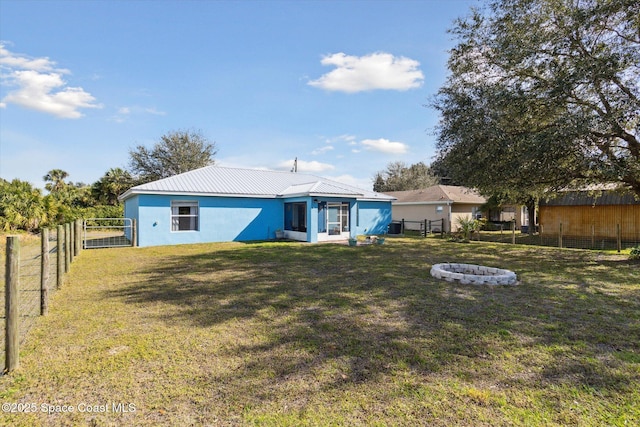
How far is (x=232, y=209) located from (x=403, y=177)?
3147 centimetres

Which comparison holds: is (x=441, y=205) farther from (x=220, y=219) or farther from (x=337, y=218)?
(x=220, y=219)

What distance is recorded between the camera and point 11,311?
3.37 meters

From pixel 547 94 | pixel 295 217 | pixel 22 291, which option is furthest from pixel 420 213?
pixel 22 291

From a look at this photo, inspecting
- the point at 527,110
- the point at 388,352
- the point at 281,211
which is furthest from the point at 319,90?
the point at 388,352

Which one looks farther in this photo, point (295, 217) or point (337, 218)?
point (295, 217)

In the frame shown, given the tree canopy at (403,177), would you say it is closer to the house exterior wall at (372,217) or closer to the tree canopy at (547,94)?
the house exterior wall at (372,217)

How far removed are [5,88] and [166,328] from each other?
13.5 m

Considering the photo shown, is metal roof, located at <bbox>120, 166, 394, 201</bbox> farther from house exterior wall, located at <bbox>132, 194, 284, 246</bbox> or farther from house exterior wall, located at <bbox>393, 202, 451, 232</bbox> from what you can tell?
house exterior wall, located at <bbox>393, 202, 451, 232</bbox>

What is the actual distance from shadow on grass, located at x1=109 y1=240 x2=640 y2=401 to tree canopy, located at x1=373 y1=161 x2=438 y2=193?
110 feet

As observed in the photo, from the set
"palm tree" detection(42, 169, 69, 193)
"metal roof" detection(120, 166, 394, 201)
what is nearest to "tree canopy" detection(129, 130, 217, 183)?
"palm tree" detection(42, 169, 69, 193)

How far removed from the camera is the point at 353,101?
676 inches

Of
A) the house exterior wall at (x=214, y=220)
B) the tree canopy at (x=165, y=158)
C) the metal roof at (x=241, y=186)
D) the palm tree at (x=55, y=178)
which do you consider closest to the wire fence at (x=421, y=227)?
the metal roof at (x=241, y=186)

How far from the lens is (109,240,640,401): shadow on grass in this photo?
133 inches

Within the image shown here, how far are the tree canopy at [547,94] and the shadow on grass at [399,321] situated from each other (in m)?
3.32
